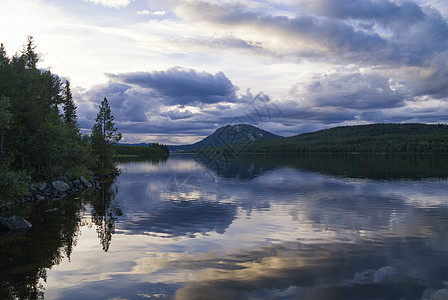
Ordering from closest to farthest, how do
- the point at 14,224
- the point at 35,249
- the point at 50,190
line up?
1. the point at 35,249
2. the point at 14,224
3. the point at 50,190

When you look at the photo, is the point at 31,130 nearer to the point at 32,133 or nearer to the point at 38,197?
the point at 32,133

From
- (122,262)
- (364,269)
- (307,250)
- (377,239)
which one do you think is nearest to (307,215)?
(377,239)

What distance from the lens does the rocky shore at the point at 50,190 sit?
38466mm

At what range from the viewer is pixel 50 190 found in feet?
143

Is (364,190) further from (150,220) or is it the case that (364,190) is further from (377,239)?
(150,220)

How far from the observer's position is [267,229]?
2558cm

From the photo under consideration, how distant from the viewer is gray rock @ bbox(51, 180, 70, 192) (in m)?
45.0

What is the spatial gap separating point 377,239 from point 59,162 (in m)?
45.9

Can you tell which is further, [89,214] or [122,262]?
[89,214]

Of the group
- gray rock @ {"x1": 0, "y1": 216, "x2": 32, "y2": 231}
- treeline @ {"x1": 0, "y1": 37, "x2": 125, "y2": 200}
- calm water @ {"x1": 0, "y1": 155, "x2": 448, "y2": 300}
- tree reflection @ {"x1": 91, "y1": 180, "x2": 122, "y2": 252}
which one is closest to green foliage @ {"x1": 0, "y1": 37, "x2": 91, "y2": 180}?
treeline @ {"x1": 0, "y1": 37, "x2": 125, "y2": 200}

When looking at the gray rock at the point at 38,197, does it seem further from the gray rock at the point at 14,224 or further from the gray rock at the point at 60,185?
the gray rock at the point at 14,224

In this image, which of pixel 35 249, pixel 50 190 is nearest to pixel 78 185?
pixel 50 190

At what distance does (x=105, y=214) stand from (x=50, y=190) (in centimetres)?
1632

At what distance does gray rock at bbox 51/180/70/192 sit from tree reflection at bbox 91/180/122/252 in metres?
4.28
